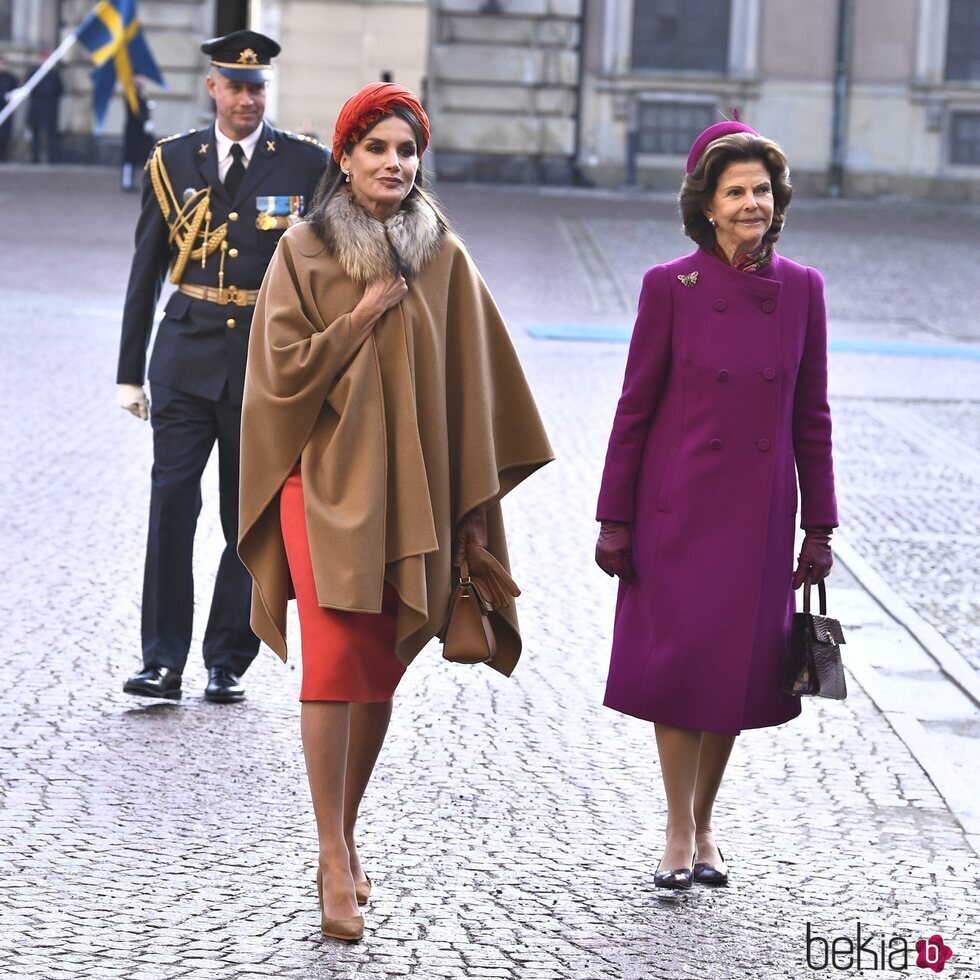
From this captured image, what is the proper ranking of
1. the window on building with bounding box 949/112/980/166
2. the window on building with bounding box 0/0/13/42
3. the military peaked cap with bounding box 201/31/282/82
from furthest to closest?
the window on building with bounding box 949/112/980/166 → the window on building with bounding box 0/0/13/42 → the military peaked cap with bounding box 201/31/282/82

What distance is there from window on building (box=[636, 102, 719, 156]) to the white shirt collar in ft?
85.6

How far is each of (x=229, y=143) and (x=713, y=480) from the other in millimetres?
2247

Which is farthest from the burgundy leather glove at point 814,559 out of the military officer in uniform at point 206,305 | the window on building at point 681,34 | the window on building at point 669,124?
the window on building at point 681,34

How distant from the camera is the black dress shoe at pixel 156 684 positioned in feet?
19.7

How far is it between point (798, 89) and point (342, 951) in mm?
29139

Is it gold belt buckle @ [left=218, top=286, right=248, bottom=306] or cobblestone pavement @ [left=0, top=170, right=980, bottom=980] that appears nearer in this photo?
cobblestone pavement @ [left=0, top=170, right=980, bottom=980]

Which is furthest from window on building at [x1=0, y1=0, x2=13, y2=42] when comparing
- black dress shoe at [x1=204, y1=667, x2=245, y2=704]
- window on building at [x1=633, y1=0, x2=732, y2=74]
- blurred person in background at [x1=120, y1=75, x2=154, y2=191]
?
black dress shoe at [x1=204, y1=667, x2=245, y2=704]

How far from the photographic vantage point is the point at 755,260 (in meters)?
4.65

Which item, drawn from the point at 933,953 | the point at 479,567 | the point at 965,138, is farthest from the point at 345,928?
the point at 965,138

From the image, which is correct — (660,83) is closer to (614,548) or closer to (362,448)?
(614,548)

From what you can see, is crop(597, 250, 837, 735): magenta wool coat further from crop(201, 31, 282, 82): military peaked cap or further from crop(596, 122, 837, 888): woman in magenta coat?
crop(201, 31, 282, 82): military peaked cap

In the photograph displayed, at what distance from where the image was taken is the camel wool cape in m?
4.22

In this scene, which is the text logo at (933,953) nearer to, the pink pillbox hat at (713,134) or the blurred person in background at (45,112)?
the pink pillbox hat at (713,134)

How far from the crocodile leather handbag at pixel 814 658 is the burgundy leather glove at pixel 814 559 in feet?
0.06
